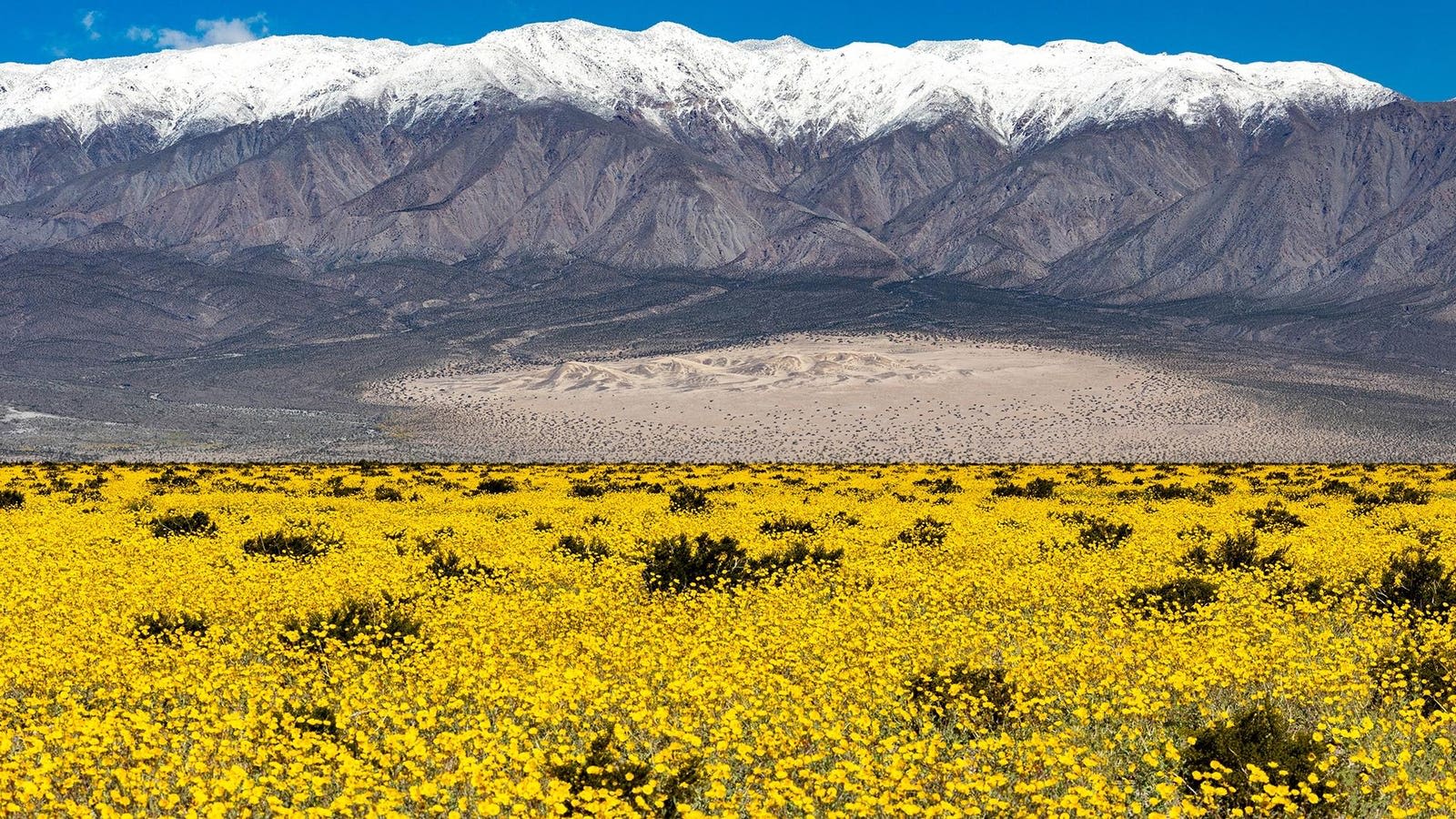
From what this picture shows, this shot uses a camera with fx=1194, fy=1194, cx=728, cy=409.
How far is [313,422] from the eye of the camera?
123m

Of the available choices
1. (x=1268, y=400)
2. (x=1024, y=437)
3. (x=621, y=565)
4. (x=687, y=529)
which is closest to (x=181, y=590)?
(x=621, y=565)

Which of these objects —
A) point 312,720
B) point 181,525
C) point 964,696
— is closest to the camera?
point 312,720

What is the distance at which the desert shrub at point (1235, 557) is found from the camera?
1923 cm

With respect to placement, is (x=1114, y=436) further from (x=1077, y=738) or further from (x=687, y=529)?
(x=1077, y=738)

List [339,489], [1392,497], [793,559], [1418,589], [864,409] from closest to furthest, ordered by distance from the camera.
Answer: [1418,589] → [793,559] → [1392,497] → [339,489] → [864,409]

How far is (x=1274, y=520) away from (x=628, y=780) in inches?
884

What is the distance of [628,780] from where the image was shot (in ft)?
29.6

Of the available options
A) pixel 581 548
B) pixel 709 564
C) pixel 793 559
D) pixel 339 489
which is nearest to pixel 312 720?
pixel 709 564

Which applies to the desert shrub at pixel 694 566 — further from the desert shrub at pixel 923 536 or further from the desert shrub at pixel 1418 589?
the desert shrub at pixel 1418 589

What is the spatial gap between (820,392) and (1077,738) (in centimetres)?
12771

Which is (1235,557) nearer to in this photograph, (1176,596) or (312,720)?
(1176,596)

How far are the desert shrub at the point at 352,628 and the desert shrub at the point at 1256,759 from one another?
844 cm

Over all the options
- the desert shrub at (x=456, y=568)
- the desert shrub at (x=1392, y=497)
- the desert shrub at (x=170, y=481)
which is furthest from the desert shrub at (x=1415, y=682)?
the desert shrub at (x=170, y=481)

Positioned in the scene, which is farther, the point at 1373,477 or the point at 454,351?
the point at 454,351
